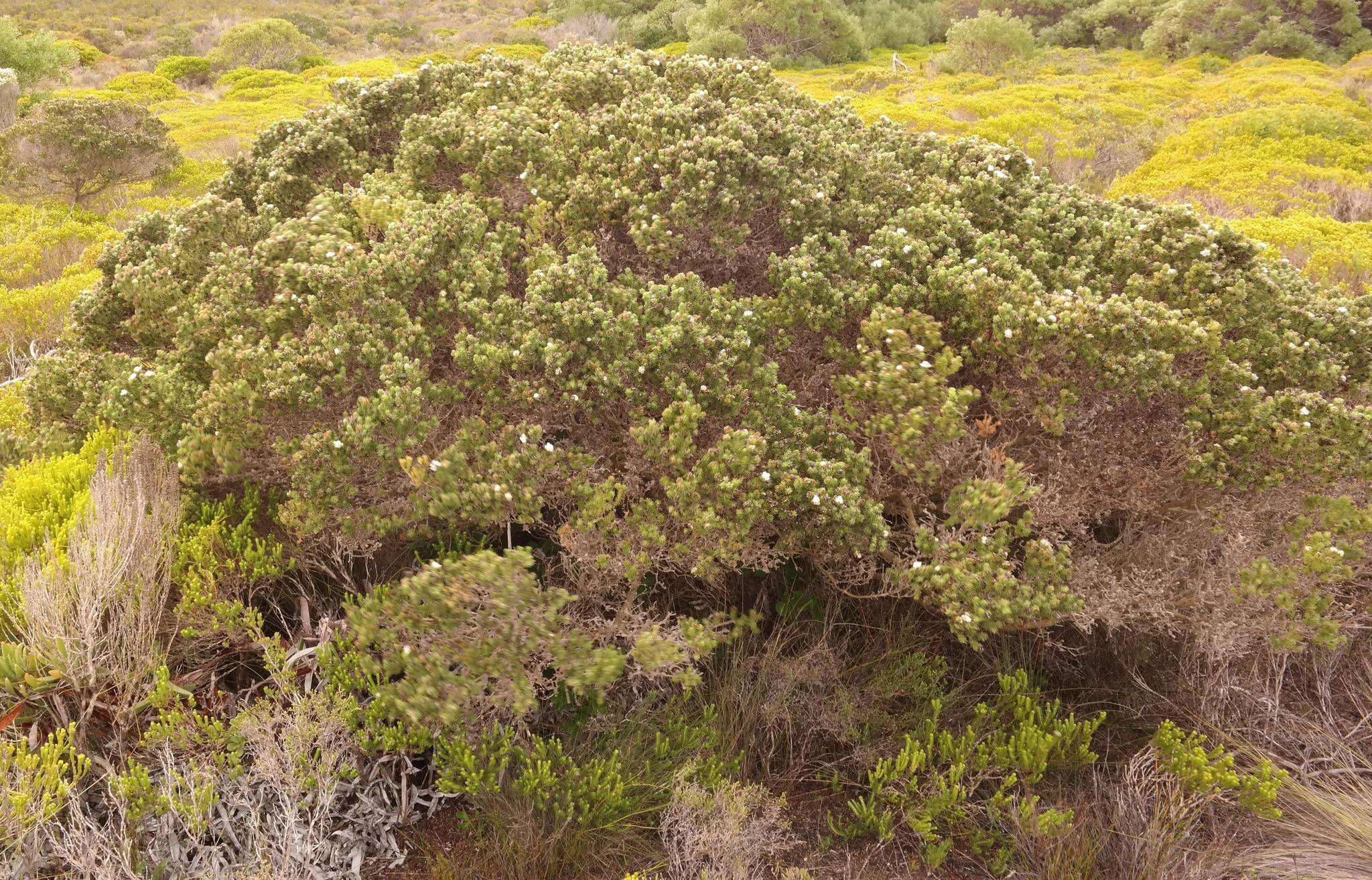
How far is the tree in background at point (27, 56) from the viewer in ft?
67.2

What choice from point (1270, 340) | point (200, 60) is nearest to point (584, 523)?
point (1270, 340)

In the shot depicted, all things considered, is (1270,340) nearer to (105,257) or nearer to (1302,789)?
(1302,789)

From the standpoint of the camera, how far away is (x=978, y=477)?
14.0 ft

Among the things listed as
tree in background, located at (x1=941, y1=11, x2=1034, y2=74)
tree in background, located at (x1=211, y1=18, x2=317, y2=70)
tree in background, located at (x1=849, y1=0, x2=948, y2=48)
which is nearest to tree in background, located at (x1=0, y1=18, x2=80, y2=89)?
tree in background, located at (x1=211, y1=18, x2=317, y2=70)

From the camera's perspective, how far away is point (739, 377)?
4.39 metres

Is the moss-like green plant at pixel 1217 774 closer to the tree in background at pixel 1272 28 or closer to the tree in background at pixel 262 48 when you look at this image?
the tree in background at pixel 1272 28

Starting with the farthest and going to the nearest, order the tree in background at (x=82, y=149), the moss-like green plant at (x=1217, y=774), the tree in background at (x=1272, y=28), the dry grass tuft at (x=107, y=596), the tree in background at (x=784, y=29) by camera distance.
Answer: the tree in background at (x=784, y=29), the tree in background at (x=1272, y=28), the tree in background at (x=82, y=149), the moss-like green plant at (x=1217, y=774), the dry grass tuft at (x=107, y=596)

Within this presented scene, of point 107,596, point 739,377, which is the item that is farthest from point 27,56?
point 739,377

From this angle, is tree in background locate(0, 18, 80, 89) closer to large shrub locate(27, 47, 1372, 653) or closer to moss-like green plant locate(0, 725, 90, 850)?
large shrub locate(27, 47, 1372, 653)

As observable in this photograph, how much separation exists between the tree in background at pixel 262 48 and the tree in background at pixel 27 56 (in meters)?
6.95

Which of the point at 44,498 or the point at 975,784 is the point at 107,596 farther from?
the point at 975,784

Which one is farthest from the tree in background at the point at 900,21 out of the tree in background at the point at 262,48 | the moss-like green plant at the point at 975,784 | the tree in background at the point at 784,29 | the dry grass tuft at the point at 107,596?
the dry grass tuft at the point at 107,596

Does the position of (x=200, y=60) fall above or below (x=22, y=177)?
above

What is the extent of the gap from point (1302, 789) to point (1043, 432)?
2.07 m
